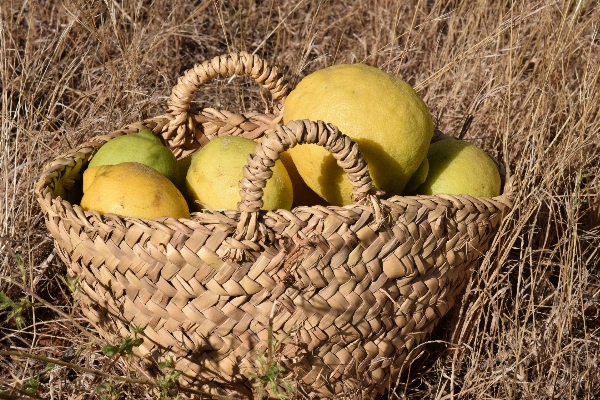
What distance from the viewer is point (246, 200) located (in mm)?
1227

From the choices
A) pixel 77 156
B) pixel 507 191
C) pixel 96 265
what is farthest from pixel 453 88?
pixel 96 265

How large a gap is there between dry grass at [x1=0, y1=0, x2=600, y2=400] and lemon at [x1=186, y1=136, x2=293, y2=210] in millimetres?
418

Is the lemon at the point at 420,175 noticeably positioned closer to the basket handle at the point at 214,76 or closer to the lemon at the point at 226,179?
the lemon at the point at 226,179

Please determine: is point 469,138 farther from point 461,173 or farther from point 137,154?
point 137,154

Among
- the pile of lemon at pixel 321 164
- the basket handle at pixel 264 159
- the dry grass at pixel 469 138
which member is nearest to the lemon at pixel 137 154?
the pile of lemon at pixel 321 164

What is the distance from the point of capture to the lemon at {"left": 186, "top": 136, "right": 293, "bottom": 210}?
4.91ft

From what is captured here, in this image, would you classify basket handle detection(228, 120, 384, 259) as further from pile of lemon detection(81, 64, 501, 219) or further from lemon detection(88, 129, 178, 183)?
lemon detection(88, 129, 178, 183)

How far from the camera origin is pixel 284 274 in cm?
130

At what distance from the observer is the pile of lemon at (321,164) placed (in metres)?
1.44

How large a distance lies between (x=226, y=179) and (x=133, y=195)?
223 millimetres

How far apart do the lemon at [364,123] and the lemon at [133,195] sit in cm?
33

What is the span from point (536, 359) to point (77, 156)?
126 centimetres

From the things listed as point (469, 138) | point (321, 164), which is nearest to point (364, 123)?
point (321, 164)

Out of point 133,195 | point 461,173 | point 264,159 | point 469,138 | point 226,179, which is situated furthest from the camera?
point 469,138
